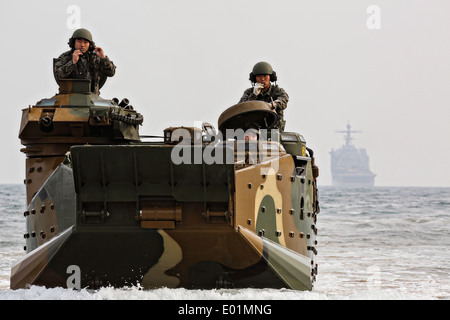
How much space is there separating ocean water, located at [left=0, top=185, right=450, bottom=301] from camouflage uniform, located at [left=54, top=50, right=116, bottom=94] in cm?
310

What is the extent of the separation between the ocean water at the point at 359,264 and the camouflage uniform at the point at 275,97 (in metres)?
2.64

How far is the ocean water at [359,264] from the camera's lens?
8.95 meters

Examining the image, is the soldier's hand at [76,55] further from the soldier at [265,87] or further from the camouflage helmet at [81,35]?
the soldier at [265,87]

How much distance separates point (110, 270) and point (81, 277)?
12.4 inches

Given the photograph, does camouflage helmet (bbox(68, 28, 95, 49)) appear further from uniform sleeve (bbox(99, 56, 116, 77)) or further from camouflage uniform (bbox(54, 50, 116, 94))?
uniform sleeve (bbox(99, 56, 116, 77))

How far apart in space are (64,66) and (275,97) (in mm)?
2975

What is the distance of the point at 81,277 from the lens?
919 centimetres

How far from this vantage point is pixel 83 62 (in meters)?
12.4

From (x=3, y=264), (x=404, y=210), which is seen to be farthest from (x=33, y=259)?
(x=404, y=210)

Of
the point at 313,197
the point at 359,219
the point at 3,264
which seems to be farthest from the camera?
the point at 359,219

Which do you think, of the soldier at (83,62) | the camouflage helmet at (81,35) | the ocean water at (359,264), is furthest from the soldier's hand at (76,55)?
the ocean water at (359,264)

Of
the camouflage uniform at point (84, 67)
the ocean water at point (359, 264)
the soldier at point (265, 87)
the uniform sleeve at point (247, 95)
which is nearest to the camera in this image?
the ocean water at point (359, 264)

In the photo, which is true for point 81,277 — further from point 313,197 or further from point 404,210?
point 404,210

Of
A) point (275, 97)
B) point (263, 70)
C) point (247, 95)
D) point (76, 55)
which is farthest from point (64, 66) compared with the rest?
point (275, 97)
